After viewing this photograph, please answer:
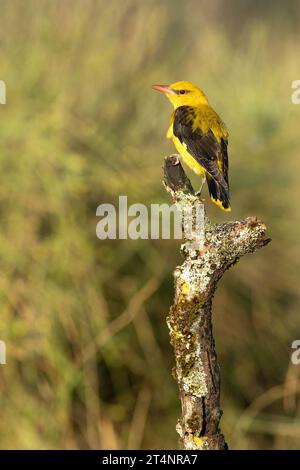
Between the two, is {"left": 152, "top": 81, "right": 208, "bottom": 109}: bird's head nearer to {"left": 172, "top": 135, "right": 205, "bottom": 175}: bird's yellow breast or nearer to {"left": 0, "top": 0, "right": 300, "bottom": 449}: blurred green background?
{"left": 172, "top": 135, "right": 205, "bottom": 175}: bird's yellow breast

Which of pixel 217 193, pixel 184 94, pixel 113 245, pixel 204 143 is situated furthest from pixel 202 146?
pixel 113 245

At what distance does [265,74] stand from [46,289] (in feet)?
5.65

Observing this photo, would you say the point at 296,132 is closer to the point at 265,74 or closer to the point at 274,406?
the point at 265,74

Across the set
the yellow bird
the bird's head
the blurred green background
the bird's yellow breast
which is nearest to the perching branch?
the yellow bird

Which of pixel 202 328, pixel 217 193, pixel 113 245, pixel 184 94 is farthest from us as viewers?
pixel 113 245

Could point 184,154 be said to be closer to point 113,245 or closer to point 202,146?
point 202,146

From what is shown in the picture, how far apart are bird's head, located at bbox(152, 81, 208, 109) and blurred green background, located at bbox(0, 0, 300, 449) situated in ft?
3.74

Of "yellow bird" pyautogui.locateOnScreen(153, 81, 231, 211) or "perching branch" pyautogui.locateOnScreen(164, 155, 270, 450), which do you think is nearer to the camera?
"perching branch" pyautogui.locateOnScreen(164, 155, 270, 450)

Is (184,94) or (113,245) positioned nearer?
(184,94)

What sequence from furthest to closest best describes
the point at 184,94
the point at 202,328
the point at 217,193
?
the point at 184,94
the point at 217,193
the point at 202,328

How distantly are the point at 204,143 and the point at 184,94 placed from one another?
32 cm

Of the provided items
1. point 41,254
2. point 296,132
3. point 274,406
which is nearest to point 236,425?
point 274,406

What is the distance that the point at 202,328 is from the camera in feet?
3.77

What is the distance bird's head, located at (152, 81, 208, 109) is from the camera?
82.6 inches
